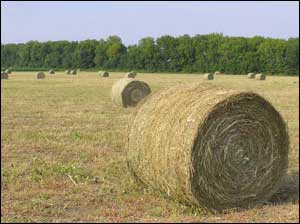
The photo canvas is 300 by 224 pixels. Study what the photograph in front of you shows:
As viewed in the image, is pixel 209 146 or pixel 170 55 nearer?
pixel 209 146

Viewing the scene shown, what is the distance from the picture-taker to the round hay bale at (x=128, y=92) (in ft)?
60.6

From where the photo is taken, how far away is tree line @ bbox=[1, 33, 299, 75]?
202ft

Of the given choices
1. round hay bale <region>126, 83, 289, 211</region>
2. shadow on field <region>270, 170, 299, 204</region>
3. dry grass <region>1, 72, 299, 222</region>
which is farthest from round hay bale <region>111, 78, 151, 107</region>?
round hay bale <region>126, 83, 289, 211</region>

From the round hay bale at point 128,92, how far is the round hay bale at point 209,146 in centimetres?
1162

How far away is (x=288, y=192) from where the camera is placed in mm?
6824

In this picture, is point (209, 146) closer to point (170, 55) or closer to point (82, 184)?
point (82, 184)

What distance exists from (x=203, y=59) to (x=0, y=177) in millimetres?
58978

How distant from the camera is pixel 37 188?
6711mm

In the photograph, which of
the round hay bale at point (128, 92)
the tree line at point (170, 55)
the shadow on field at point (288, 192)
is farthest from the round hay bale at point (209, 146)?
the tree line at point (170, 55)

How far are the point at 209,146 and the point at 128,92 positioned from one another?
12.6 meters

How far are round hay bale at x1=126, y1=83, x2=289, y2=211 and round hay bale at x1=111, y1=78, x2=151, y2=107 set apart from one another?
1162 cm

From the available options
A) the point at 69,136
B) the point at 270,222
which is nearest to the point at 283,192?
the point at 270,222

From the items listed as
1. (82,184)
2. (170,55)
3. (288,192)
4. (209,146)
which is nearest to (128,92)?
(82,184)

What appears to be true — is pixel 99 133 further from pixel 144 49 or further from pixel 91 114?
pixel 144 49
